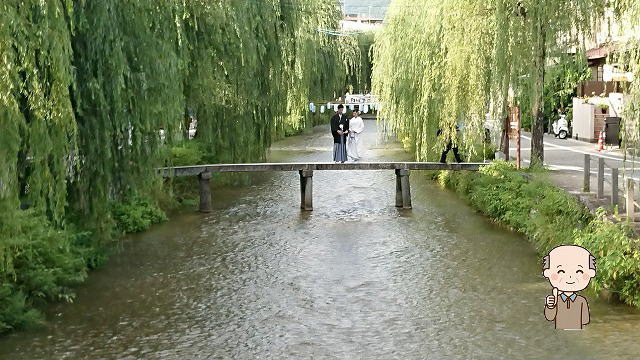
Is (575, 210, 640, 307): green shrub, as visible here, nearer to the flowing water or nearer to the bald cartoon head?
the flowing water

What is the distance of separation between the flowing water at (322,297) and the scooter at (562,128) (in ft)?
62.3

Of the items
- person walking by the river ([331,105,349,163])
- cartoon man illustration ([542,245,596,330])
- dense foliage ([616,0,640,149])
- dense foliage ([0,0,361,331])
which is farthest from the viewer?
person walking by the river ([331,105,349,163])

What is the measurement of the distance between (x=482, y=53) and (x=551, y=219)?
5.02m

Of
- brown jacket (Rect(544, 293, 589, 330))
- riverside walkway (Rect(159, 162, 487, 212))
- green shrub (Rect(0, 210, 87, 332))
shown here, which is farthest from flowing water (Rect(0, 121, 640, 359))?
riverside walkway (Rect(159, 162, 487, 212))

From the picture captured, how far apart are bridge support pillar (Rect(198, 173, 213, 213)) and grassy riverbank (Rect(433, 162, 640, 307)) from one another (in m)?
6.19

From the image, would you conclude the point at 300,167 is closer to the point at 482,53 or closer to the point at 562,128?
the point at 482,53

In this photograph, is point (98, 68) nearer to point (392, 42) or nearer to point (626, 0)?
point (626, 0)

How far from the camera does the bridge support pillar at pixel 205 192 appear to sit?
69.9ft

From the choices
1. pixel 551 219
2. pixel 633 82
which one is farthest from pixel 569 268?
pixel 551 219

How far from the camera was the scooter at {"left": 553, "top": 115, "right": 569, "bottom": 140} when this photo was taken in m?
38.5

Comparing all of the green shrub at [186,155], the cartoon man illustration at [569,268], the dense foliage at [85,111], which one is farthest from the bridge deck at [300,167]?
the cartoon man illustration at [569,268]

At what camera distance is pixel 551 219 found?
49.5ft

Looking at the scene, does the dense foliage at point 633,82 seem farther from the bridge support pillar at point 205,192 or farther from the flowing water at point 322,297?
the bridge support pillar at point 205,192

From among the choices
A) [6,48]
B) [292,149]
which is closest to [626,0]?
[6,48]
